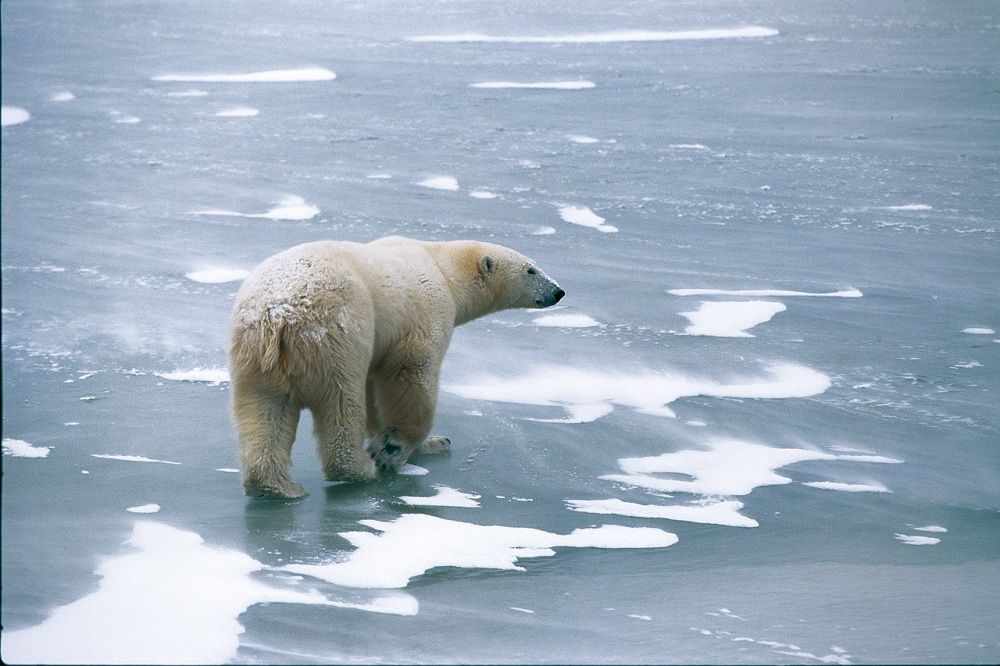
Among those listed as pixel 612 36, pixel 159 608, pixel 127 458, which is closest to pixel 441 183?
pixel 127 458

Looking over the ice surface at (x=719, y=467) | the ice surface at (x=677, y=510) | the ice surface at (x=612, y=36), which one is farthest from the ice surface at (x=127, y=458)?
the ice surface at (x=612, y=36)

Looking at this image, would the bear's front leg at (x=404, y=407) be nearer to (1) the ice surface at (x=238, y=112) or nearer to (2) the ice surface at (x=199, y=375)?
(2) the ice surface at (x=199, y=375)

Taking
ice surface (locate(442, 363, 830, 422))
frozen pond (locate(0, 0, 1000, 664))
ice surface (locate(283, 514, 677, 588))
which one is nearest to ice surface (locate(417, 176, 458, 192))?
frozen pond (locate(0, 0, 1000, 664))

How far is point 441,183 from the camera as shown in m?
8.07

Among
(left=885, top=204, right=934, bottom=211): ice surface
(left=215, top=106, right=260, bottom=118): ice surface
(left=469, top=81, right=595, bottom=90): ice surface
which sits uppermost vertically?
(left=469, top=81, right=595, bottom=90): ice surface

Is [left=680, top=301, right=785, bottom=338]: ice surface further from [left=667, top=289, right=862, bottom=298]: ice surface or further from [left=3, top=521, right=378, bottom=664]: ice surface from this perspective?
[left=3, top=521, right=378, bottom=664]: ice surface

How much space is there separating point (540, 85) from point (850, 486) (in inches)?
282

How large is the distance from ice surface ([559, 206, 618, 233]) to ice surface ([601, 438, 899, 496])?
9.71 feet

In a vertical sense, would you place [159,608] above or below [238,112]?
below

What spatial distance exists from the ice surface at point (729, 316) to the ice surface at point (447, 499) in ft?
7.00

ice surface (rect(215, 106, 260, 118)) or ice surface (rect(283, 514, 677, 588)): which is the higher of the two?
ice surface (rect(215, 106, 260, 118))

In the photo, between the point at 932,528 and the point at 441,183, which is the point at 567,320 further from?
the point at 441,183

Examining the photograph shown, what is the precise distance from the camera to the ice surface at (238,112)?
9812 mm

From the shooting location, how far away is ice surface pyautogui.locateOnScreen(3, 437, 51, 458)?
3879mm
